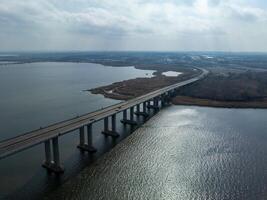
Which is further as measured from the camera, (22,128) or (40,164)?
(22,128)

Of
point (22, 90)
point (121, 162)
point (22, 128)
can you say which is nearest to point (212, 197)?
point (121, 162)

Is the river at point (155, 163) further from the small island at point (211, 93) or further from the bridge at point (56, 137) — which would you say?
the small island at point (211, 93)

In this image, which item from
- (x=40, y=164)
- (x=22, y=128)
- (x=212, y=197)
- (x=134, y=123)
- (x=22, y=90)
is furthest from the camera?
(x=22, y=90)

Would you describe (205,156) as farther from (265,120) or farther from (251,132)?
(265,120)

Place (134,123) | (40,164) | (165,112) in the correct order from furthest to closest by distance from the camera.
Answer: (165,112) < (134,123) < (40,164)

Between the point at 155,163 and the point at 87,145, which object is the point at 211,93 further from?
the point at 155,163

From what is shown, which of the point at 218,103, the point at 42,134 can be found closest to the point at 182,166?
the point at 42,134

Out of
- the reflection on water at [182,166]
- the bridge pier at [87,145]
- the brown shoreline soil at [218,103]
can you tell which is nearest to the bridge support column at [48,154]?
the reflection on water at [182,166]
